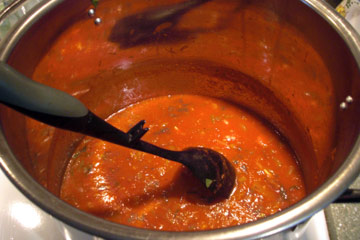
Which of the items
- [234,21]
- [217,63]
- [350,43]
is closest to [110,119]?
[217,63]

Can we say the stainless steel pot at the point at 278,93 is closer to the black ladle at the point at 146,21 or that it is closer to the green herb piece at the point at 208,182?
the black ladle at the point at 146,21

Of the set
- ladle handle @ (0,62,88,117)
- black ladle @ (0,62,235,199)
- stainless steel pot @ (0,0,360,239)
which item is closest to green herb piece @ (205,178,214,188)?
black ladle @ (0,62,235,199)

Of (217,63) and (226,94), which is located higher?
(217,63)

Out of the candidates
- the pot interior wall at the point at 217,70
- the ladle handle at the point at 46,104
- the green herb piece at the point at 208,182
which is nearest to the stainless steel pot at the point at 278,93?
the pot interior wall at the point at 217,70

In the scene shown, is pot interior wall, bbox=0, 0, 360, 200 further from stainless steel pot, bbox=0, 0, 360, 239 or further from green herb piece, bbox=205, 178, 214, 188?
green herb piece, bbox=205, 178, 214, 188

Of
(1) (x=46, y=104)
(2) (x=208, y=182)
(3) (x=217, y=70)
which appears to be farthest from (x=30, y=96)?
(3) (x=217, y=70)

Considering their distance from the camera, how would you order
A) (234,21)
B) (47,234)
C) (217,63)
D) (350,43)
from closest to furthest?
(350,43), (47,234), (234,21), (217,63)

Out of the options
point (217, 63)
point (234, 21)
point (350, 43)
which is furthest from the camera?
point (217, 63)

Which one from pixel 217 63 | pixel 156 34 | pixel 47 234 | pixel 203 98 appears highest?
pixel 156 34

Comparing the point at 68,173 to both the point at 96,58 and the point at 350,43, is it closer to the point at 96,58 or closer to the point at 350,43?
the point at 96,58
